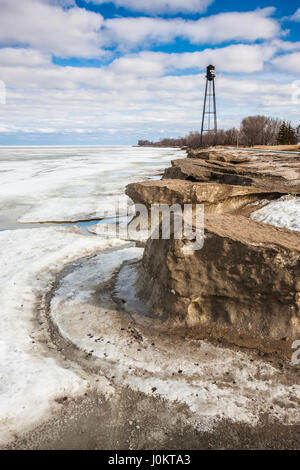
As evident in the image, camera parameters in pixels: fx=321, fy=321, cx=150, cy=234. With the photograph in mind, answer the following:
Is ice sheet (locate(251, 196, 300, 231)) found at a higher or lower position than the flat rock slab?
lower

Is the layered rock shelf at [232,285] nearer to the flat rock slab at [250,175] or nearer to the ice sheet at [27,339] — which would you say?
the ice sheet at [27,339]

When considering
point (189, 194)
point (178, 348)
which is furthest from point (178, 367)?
point (189, 194)

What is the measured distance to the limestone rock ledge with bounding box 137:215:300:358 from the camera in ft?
12.0

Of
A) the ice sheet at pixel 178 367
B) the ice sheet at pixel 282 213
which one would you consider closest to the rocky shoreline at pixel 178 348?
the ice sheet at pixel 178 367

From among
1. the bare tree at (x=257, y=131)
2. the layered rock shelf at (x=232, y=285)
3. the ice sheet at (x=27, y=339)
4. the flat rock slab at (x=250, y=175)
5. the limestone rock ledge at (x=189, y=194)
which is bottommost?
the ice sheet at (x=27, y=339)

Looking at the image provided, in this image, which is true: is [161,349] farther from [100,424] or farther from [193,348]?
[100,424]

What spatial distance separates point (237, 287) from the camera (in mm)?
3863

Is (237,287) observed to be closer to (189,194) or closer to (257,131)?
(189,194)

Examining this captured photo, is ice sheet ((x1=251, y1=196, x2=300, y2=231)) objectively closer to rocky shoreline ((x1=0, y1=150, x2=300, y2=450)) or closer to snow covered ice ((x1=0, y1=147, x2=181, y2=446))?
snow covered ice ((x1=0, y1=147, x2=181, y2=446))

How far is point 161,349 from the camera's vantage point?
12.0 feet

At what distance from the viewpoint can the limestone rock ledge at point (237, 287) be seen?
3658 millimetres

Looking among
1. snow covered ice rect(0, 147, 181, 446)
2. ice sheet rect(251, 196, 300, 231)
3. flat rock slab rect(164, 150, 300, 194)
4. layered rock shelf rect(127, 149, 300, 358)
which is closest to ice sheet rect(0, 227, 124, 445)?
snow covered ice rect(0, 147, 181, 446)
